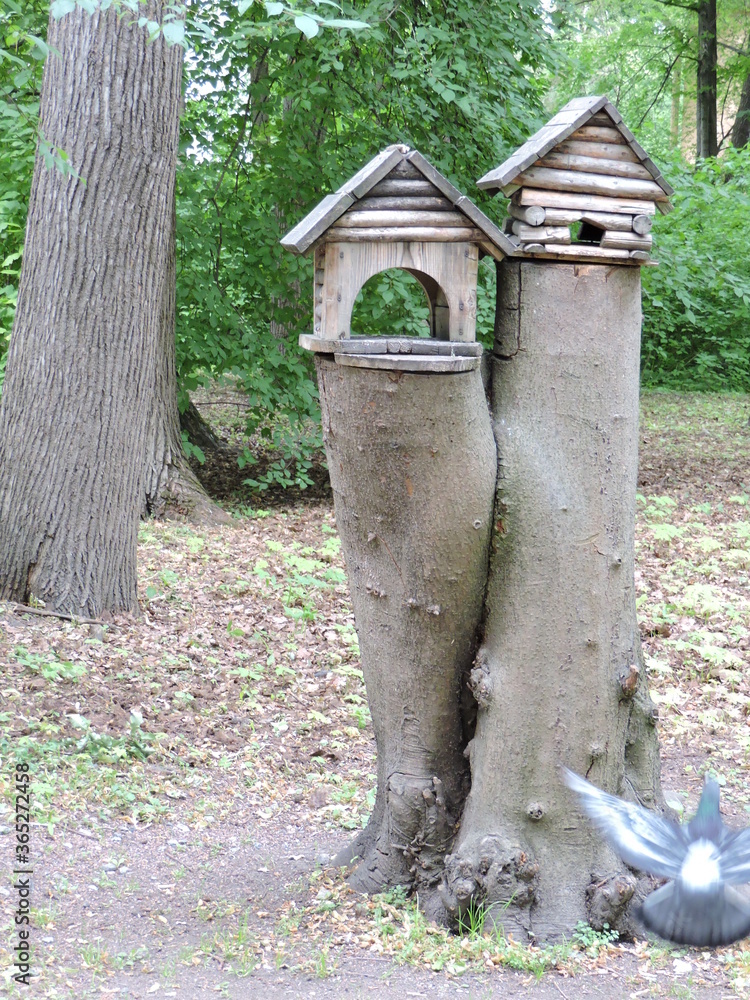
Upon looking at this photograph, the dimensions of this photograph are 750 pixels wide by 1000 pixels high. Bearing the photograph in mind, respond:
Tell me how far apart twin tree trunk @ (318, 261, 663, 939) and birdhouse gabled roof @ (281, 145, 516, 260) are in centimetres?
36

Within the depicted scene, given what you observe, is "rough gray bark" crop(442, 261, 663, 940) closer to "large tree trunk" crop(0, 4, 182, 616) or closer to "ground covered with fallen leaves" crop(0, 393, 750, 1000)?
"ground covered with fallen leaves" crop(0, 393, 750, 1000)

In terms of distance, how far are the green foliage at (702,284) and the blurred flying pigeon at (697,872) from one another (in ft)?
28.1

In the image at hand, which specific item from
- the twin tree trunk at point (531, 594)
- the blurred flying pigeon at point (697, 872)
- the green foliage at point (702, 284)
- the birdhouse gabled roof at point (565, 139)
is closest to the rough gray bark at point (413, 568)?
the twin tree trunk at point (531, 594)

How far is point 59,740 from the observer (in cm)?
450

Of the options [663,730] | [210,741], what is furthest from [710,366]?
[210,741]

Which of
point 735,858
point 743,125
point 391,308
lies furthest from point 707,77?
point 735,858

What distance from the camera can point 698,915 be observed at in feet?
8.55

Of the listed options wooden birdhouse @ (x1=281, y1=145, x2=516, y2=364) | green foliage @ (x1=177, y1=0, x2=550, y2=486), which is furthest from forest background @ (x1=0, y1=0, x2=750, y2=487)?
wooden birdhouse @ (x1=281, y1=145, x2=516, y2=364)

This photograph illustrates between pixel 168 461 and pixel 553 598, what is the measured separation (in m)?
6.10

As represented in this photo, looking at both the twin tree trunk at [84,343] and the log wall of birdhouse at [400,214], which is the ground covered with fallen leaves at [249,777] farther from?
the log wall of birdhouse at [400,214]

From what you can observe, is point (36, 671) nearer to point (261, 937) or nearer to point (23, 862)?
point (23, 862)

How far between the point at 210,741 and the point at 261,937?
70.4 inches

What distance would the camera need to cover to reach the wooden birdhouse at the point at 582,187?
2936 mm

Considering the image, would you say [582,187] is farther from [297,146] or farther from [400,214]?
[297,146]
